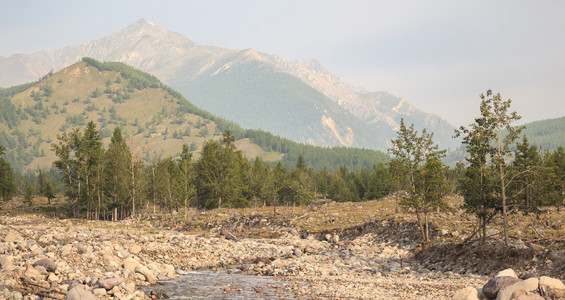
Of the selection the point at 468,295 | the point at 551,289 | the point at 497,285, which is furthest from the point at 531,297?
the point at 468,295

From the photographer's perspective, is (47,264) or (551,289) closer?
(551,289)

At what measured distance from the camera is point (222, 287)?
26.9 meters

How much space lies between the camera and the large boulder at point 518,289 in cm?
1742

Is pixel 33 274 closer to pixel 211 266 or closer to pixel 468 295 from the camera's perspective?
pixel 211 266

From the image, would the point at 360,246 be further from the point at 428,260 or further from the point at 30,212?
the point at 30,212

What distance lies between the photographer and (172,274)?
97.6ft

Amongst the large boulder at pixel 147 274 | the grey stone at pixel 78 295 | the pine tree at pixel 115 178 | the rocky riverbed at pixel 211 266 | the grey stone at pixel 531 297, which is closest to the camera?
the grey stone at pixel 531 297

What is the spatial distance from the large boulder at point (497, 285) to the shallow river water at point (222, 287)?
10.7 m

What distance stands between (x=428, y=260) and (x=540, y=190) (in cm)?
1111

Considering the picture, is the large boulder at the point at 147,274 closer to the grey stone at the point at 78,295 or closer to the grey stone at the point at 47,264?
the grey stone at the point at 47,264

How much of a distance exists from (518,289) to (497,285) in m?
1.03

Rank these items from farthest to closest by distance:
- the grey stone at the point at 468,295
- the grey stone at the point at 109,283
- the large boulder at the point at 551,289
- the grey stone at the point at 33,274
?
the grey stone at the point at 33,274
the grey stone at the point at 109,283
the grey stone at the point at 468,295
the large boulder at the point at 551,289

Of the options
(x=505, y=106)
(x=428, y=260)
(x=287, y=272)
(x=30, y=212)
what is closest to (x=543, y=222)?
(x=428, y=260)

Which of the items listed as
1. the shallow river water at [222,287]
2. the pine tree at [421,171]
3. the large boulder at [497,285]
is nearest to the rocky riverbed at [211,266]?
the shallow river water at [222,287]
